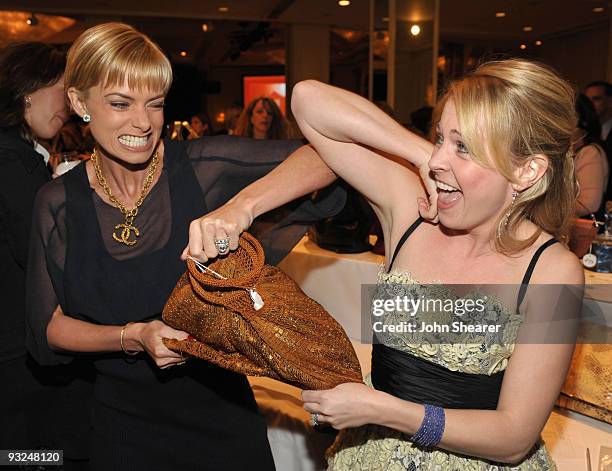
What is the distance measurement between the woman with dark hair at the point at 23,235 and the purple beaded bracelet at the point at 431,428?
4.42 ft

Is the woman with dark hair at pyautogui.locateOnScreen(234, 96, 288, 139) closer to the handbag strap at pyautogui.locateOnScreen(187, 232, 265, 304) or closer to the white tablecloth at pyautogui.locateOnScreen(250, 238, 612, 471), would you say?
the white tablecloth at pyautogui.locateOnScreen(250, 238, 612, 471)

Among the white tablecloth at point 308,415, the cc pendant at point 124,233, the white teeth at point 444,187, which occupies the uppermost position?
the white teeth at point 444,187

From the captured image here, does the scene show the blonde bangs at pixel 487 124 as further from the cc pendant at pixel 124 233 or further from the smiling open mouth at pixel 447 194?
the cc pendant at pixel 124 233

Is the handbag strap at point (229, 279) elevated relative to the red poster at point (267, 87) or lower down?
lower down

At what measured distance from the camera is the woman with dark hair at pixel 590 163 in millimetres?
3764

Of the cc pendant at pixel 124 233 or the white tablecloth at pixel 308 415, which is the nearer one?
the cc pendant at pixel 124 233

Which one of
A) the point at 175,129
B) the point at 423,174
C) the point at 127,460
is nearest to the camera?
the point at 423,174

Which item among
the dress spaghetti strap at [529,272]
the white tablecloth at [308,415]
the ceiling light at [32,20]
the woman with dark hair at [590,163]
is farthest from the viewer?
the ceiling light at [32,20]

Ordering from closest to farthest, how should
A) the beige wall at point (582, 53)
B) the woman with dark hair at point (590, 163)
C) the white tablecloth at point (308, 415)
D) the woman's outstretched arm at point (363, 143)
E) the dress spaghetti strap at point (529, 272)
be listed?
the dress spaghetti strap at point (529, 272)
the woman's outstretched arm at point (363, 143)
the white tablecloth at point (308, 415)
the woman with dark hair at point (590, 163)
the beige wall at point (582, 53)

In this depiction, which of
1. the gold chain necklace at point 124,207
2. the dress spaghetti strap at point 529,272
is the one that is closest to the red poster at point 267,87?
the gold chain necklace at point 124,207

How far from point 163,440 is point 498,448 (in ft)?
2.98

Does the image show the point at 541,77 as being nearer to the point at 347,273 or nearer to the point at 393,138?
the point at 393,138

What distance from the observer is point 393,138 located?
1.35 m

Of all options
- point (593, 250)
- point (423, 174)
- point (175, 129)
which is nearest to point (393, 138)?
point (423, 174)
